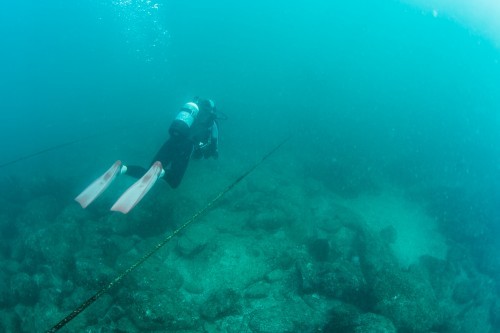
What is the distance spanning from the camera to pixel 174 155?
6746 mm

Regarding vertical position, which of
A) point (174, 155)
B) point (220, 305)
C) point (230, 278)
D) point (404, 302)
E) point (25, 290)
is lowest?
point (25, 290)

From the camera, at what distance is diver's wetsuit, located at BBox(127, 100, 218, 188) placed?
6418mm

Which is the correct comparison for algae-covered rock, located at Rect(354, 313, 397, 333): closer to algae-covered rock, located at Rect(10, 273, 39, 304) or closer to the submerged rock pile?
the submerged rock pile

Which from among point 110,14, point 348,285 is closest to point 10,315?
point 348,285

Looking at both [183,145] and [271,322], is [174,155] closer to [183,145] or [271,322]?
[183,145]

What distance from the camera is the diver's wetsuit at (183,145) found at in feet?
21.1

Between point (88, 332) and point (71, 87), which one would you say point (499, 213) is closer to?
point (88, 332)

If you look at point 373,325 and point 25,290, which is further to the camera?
point 25,290

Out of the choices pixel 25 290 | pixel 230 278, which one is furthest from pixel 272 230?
pixel 25 290

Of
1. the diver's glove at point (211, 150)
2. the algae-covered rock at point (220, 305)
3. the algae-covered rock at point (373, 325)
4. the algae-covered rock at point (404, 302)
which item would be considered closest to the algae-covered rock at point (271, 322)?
the algae-covered rock at point (220, 305)

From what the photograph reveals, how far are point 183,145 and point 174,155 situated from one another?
1.03 feet

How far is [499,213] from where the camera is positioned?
14805 millimetres

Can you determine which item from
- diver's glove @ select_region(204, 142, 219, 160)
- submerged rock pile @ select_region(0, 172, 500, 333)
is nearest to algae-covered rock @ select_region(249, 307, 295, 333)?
submerged rock pile @ select_region(0, 172, 500, 333)

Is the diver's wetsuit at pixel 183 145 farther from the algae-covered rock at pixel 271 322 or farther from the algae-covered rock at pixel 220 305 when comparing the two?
the algae-covered rock at pixel 271 322
